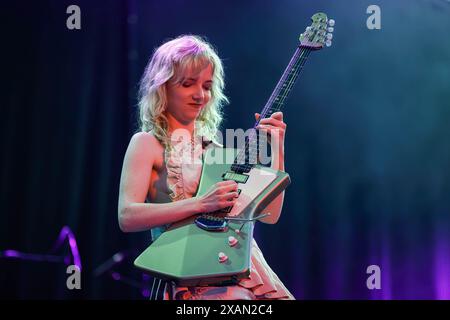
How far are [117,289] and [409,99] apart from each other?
7.23ft

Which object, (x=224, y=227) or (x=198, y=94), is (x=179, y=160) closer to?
(x=198, y=94)

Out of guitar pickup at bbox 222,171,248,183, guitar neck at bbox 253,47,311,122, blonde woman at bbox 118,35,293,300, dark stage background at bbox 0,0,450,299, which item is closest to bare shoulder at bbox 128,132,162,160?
blonde woman at bbox 118,35,293,300

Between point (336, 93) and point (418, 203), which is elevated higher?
point (336, 93)

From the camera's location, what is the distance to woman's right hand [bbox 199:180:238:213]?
146 cm

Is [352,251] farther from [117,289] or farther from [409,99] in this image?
[117,289]

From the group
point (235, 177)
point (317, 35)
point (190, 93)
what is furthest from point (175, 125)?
point (317, 35)

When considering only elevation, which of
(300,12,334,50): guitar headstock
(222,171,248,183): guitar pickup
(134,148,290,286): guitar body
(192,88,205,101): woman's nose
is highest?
(300,12,334,50): guitar headstock

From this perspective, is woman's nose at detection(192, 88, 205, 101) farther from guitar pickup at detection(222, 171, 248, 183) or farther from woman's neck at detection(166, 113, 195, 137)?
guitar pickup at detection(222, 171, 248, 183)

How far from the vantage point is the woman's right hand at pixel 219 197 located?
57.4 inches

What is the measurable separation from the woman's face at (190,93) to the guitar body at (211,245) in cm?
23

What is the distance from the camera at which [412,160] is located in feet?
10.8

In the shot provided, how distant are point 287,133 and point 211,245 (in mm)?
1839

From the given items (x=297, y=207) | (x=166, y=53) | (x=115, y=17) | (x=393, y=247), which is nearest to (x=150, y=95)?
(x=166, y=53)

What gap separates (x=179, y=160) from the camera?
1.67 meters
